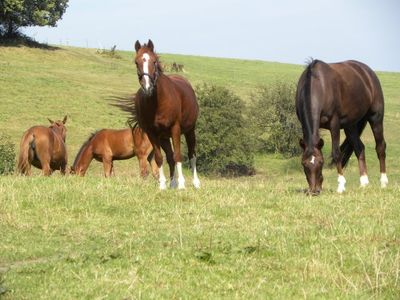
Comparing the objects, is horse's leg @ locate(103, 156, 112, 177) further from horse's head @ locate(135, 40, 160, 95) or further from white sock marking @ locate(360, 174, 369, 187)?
white sock marking @ locate(360, 174, 369, 187)

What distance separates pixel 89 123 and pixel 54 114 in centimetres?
263

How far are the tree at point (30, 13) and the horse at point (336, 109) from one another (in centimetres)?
5402

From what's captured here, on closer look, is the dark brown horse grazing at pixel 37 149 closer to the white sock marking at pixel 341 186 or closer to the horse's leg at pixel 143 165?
the horse's leg at pixel 143 165

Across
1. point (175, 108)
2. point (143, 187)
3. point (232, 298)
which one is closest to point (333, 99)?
point (175, 108)

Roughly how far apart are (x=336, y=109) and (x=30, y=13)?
58764mm

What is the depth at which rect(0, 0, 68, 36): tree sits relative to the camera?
64000 mm

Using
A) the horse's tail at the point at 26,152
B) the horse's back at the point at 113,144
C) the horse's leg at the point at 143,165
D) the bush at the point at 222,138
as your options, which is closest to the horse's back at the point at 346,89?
the horse's leg at the point at 143,165

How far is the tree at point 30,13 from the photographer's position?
6400 centimetres

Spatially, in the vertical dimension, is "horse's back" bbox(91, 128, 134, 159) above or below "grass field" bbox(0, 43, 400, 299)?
below

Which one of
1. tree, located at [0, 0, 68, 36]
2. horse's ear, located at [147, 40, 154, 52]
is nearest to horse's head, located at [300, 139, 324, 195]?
horse's ear, located at [147, 40, 154, 52]

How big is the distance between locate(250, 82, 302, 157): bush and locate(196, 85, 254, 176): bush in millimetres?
3561

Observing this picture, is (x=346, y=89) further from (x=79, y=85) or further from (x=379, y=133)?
(x=79, y=85)

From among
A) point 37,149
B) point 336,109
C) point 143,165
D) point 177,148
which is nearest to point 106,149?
point 143,165

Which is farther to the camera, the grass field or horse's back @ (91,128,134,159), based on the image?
horse's back @ (91,128,134,159)
